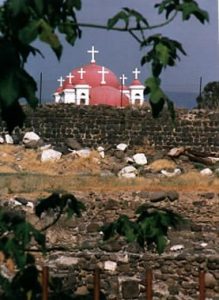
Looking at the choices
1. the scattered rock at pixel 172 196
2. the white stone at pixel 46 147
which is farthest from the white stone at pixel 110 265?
the white stone at pixel 46 147

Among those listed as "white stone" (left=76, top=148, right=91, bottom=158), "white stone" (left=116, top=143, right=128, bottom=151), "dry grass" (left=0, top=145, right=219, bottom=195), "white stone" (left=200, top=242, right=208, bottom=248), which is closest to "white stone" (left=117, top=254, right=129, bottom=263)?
"white stone" (left=200, top=242, right=208, bottom=248)

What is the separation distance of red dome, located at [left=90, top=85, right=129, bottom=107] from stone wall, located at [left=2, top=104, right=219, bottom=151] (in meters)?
3.02

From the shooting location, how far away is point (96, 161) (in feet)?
92.4

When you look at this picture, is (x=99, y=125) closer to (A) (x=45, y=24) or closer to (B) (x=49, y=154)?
(B) (x=49, y=154)

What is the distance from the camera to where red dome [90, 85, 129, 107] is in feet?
111

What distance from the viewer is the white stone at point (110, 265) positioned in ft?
33.9

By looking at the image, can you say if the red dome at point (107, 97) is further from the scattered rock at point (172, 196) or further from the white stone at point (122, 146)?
the scattered rock at point (172, 196)

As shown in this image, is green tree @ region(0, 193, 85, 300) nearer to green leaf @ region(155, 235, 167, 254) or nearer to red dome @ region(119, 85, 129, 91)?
green leaf @ region(155, 235, 167, 254)

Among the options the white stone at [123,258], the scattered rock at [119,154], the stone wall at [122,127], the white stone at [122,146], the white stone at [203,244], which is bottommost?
the white stone at [203,244]

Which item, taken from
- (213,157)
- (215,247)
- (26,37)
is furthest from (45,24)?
(213,157)

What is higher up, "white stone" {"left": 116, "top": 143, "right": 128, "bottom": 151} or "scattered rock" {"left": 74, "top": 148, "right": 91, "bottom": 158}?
"white stone" {"left": 116, "top": 143, "right": 128, "bottom": 151}

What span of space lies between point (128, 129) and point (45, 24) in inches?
1072

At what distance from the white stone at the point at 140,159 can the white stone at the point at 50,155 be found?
2.14 meters

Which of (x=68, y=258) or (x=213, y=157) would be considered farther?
(x=213, y=157)
